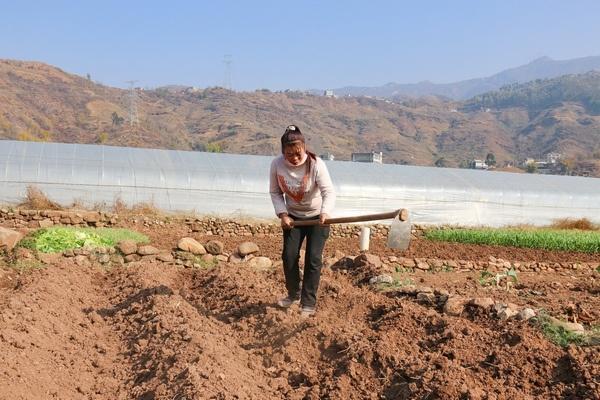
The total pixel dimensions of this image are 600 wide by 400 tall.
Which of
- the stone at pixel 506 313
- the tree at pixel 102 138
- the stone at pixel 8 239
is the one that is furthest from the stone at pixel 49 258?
the tree at pixel 102 138

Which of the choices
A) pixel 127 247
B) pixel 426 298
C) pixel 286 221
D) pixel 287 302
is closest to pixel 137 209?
pixel 127 247

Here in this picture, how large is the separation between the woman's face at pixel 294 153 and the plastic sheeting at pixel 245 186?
32.1 feet

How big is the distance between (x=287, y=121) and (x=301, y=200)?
6608 cm

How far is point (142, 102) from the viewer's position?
68.2 m

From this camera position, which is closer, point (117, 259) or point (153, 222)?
point (117, 259)

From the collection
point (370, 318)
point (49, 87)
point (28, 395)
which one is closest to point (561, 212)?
point (370, 318)

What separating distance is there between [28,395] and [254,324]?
2035 millimetres

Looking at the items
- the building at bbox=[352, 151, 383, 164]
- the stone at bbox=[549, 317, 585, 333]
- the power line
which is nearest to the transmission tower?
the power line

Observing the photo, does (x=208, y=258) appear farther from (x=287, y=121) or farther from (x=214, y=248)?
(x=287, y=121)

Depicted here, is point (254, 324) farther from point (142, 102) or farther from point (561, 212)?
point (142, 102)

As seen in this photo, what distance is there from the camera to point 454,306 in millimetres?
5172

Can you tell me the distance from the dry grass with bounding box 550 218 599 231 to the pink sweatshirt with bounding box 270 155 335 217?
1353 centimetres

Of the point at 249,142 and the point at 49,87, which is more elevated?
the point at 49,87

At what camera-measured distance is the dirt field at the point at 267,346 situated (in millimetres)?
3713
